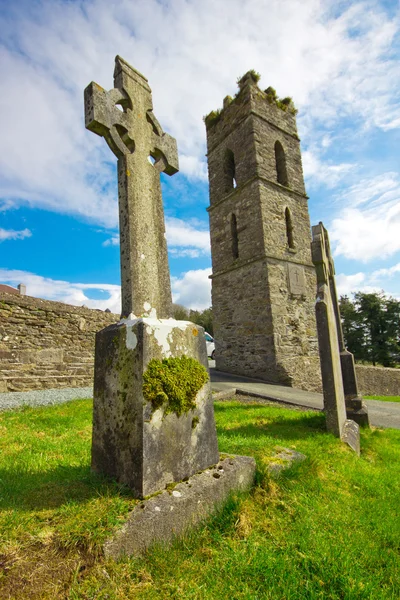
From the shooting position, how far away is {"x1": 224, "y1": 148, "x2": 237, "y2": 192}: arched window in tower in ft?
47.1

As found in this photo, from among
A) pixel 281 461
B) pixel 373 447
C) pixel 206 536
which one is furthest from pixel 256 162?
pixel 206 536

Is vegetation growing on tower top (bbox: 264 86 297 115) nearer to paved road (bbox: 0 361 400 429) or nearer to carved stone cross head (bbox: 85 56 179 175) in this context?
paved road (bbox: 0 361 400 429)

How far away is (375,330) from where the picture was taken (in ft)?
98.7

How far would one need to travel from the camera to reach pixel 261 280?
11984 millimetres

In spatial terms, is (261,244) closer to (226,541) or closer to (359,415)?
(359,415)

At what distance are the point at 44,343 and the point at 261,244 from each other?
8141 millimetres

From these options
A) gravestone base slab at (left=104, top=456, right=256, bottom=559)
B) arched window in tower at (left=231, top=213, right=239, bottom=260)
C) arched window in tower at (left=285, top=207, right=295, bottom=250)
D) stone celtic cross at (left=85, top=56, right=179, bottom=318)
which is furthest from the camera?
arched window in tower at (left=231, top=213, right=239, bottom=260)

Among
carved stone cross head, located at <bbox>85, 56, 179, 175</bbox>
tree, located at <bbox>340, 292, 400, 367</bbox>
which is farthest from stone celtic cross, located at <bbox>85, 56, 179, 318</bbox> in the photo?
tree, located at <bbox>340, 292, 400, 367</bbox>

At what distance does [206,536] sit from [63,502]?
33.9 inches

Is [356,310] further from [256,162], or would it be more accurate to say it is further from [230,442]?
[230,442]

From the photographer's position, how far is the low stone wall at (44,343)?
7.39 meters

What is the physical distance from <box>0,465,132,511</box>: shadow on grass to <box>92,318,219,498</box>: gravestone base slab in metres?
0.10

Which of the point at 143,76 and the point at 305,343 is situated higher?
the point at 143,76

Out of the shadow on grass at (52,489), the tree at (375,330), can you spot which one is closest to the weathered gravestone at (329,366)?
the shadow on grass at (52,489)
